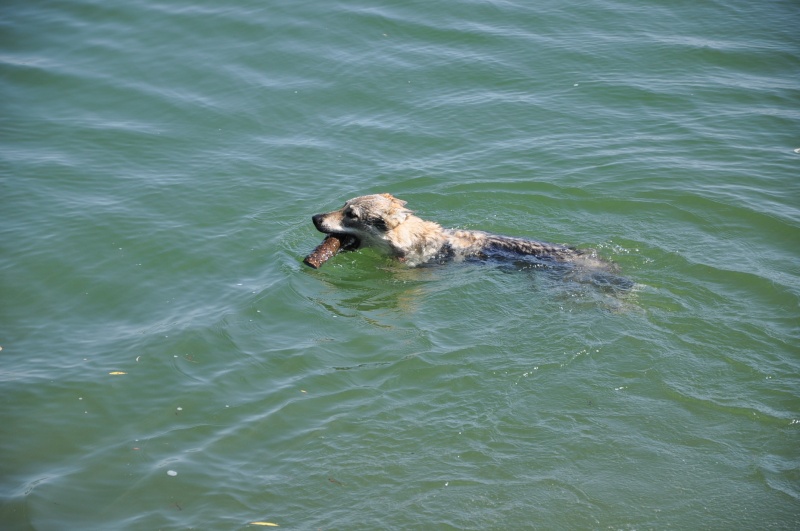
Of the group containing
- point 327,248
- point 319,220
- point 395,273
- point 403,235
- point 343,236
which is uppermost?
point 319,220

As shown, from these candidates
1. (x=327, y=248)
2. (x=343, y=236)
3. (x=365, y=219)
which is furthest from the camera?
(x=343, y=236)

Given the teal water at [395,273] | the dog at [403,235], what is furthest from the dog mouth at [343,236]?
the teal water at [395,273]

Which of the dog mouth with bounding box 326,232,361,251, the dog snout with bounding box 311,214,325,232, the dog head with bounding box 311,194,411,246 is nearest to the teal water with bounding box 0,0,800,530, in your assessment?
the dog mouth with bounding box 326,232,361,251

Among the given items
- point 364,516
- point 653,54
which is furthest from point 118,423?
point 653,54

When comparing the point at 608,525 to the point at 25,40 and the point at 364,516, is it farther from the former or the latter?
the point at 25,40

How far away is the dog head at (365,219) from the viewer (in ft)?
34.8

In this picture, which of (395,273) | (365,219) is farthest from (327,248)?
(395,273)

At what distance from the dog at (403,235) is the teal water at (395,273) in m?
0.30

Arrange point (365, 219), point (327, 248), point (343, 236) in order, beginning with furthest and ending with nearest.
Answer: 1. point (343, 236)
2. point (327, 248)
3. point (365, 219)

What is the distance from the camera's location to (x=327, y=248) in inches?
421

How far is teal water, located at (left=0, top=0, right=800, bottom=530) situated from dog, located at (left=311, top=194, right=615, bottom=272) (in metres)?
0.30

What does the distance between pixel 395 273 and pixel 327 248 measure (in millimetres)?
976

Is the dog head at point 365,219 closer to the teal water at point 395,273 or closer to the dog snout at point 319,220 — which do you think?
the dog snout at point 319,220

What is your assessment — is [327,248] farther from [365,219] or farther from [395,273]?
[395,273]
